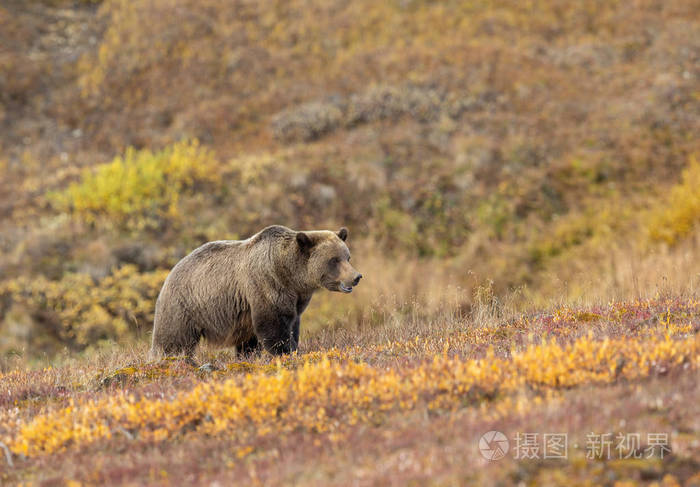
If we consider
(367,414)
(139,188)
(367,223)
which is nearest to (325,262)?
(367,414)

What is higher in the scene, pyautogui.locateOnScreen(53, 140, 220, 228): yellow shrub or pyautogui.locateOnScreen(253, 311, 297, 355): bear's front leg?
pyautogui.locateOnScreen(53, 140, 220, 228): yellow shrub

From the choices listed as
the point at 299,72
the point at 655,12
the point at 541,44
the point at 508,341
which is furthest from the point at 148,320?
the point at 655,12

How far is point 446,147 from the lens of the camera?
926 inches

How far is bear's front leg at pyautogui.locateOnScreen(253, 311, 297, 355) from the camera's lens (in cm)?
812

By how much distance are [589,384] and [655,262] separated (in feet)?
36.0

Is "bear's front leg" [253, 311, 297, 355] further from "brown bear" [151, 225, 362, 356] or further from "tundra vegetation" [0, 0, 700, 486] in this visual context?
"tundra vegetation" [0, 0, 700, 486]

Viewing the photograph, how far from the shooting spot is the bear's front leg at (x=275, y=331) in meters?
8.12

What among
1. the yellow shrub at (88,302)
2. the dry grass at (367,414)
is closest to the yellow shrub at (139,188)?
the yellow shrub at (88,302)

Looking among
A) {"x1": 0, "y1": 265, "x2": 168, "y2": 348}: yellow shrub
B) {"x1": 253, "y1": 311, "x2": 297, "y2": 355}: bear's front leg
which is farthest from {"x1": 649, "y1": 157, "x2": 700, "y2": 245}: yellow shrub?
{"x1": 0, "y1": 265, "x2": 168, "y2": 348}: yellow shrub

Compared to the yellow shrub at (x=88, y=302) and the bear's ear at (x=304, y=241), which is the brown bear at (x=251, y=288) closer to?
the bear's ear at (x=304, y=241)

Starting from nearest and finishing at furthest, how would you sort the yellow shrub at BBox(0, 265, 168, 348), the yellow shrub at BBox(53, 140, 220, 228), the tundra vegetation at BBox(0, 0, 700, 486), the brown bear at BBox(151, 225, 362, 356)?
the tundra vegetation at BBox(0, 0, 700, 486)
the brown bear at BBox(151, 225, 362, 356)
the yellow shrub at BBox(0, 265, 168, 348)
the yellow shrub at BBox(53, 140, 220, 228)

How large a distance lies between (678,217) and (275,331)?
12863mm

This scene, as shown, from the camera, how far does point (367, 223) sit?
2023cm

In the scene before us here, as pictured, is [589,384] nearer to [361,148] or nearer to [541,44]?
[361,148]
